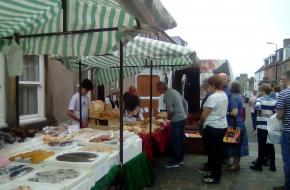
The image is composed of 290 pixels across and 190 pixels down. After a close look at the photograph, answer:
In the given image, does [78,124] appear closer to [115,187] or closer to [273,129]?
[115,187]

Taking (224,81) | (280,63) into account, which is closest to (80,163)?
(224,81)

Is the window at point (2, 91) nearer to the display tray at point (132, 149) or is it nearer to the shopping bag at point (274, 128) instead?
the display tray at point (132, 149)

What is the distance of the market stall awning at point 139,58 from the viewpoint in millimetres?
5398

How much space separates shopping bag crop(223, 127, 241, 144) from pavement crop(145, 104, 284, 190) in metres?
0.65

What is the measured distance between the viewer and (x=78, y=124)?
20.7 ft

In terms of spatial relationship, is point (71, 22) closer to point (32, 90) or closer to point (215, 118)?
point (215, 118)

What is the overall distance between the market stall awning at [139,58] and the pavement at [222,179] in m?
2.16

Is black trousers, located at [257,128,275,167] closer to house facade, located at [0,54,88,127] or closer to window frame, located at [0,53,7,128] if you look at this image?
house facade, located at [0,54,88,127]

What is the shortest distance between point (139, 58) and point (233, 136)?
93.9 inches

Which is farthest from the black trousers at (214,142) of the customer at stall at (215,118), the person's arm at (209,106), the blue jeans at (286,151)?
the blue jeans at (286,151)

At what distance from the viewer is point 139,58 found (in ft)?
18.9

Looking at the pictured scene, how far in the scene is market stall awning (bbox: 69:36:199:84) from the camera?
540cm

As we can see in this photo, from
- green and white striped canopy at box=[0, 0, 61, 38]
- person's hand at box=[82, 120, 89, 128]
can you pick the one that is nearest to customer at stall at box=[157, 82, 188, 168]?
person's hand at box=[82, 120, 89, 128]

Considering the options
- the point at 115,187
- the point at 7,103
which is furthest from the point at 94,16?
the point at 7,103
